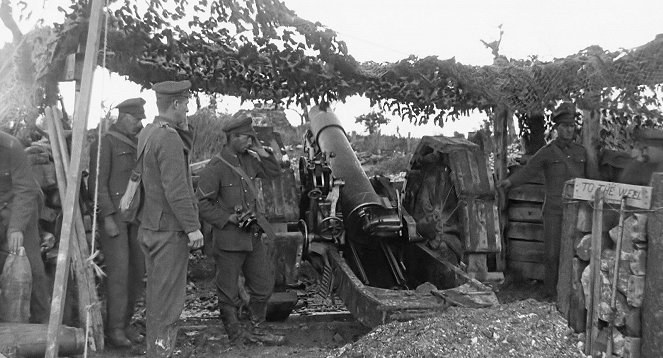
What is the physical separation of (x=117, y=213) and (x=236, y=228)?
3.28 ft

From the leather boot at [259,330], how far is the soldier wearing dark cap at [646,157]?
3.92 m

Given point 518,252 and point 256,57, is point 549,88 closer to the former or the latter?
point 518,252

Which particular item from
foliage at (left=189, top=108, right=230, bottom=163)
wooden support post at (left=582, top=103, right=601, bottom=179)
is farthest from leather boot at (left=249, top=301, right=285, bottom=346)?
foliage at (left=189, top=108, right=230, bottom=163)

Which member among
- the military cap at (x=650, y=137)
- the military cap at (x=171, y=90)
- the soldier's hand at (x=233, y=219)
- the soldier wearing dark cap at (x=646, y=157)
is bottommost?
the soldier's hand at (x=233, y=219)

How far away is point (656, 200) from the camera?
15.7 feet

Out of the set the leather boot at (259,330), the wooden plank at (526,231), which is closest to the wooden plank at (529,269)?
the wooden plank at (526,231)

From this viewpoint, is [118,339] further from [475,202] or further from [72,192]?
[475,202]

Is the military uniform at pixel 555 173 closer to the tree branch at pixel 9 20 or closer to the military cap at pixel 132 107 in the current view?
the military cap at pixel 132 107

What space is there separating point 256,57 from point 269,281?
2.26 m

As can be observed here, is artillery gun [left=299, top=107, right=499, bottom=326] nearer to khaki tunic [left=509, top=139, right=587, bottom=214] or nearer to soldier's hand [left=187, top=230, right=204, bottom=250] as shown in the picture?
khaki tunic [left=509, top=139, right=587, bottom=214]

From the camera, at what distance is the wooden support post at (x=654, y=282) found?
475 cm

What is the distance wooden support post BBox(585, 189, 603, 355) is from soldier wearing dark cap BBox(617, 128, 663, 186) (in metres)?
3.03

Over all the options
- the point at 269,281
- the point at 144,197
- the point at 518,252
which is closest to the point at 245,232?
the point at 269,281

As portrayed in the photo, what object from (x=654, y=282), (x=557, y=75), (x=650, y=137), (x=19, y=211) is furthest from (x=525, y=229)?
(x=19, y=211)
